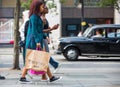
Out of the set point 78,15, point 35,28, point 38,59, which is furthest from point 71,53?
point 78,15

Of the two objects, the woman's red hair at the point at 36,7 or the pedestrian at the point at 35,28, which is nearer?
the pedestrian at the point at 35,28

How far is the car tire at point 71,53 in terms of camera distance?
75.4ft

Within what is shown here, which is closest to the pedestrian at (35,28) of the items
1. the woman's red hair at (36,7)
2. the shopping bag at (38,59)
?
the woman's red hair at (36,7)

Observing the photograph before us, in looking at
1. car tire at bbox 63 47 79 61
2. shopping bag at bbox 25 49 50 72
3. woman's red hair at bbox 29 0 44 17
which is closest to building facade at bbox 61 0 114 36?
car tire at bbox 63 47 79 61

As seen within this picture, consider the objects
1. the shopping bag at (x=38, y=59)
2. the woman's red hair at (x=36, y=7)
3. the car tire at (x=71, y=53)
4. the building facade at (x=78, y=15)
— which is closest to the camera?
the shopping bag at (x=38, y=59)

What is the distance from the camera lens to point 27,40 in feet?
38.0

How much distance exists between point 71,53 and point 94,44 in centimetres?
113

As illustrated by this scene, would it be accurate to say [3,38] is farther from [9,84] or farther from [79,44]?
[9,84]

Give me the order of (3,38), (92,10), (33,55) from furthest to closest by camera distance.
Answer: (92,10) → (3,38) → (33,55)

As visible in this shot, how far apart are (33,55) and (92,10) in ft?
126

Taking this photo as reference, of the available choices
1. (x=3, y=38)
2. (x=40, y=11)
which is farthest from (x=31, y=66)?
(x=3, y=38)

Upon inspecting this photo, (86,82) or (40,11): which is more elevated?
(40,11)

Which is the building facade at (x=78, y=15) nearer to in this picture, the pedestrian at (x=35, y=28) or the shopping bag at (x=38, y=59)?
the pedestrian at (x=35, y=28)

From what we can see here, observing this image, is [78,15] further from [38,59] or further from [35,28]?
[38,59]
